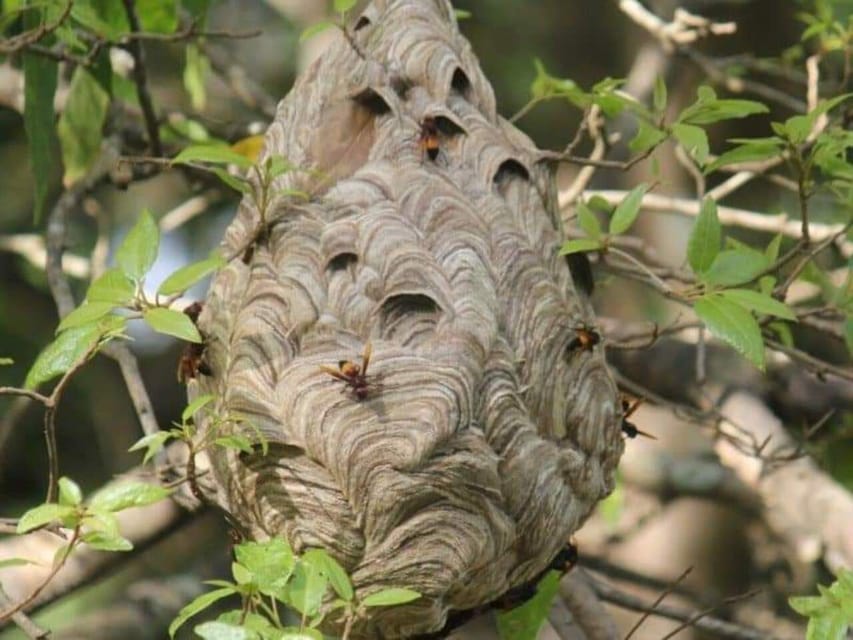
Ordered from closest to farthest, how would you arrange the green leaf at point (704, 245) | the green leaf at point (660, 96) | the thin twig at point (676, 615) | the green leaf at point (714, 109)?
the green leaf at point (704, 245), the green leaf at point (714, 109), the green leaf at point (660, 96), the thin twig at point (676, 615)

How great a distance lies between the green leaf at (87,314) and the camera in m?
1.79

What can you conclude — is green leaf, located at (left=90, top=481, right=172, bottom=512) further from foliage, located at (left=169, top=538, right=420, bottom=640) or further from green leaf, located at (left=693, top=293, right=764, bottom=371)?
green leaf, located at (left=693, top=293, right=764, bottom=371)

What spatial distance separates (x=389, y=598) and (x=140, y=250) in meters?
0.53

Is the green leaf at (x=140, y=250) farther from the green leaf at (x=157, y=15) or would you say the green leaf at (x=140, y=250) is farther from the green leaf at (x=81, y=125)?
the green leaf at (x=157, y=15)

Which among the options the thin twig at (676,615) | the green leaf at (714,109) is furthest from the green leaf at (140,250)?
the thin twig at (676,615)

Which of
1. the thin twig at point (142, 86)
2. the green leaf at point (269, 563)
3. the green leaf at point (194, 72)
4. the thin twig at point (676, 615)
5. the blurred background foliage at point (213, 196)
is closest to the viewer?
the green leaf at point (269, 563)

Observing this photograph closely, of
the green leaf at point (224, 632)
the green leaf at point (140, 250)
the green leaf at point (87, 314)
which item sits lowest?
the green leaf at point (224, 632)

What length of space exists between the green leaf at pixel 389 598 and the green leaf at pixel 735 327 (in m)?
0.53

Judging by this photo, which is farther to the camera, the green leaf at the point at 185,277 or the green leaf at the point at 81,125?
the green leaf at the point at 81,125

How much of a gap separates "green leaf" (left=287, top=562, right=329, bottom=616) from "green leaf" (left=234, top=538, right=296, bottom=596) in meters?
0.01

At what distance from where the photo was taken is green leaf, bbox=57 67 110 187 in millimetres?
2932

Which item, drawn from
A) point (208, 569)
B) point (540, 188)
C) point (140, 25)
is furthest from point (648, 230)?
point (540, 188)

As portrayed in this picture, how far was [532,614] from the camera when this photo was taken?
7.54 ft

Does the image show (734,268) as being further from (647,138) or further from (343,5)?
(343,5)
